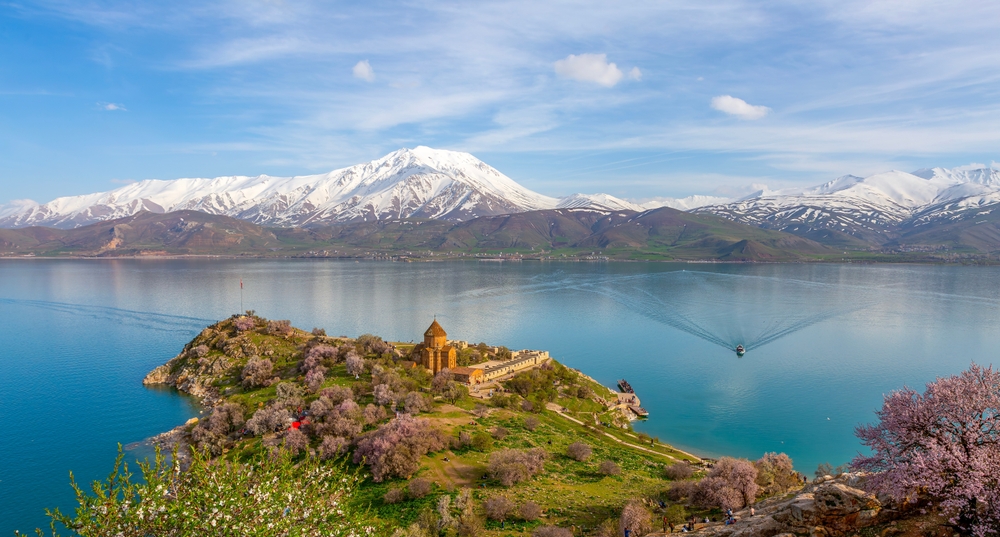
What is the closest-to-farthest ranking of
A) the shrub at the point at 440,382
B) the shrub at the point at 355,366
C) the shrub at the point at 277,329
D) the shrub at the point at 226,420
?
the shrub at the point at 226,420, the shrub at the point at 440,382, the shrub at the point at 355,366, the shrub at the point at 277,329

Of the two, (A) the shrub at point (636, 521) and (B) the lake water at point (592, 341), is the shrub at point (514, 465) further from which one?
(B) the lake water at point (592, 341)

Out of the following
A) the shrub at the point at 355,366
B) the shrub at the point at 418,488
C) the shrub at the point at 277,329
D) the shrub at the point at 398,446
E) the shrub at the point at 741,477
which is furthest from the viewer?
the shrub at the point at 277,329

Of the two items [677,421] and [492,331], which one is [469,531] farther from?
[492,331]

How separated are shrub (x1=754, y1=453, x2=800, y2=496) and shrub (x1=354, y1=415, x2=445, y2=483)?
66.1 ft

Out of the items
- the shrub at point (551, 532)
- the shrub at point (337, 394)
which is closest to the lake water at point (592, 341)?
the shrub at point (337, 394)

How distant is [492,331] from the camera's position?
97438 millimetres

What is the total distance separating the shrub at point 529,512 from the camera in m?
27.8

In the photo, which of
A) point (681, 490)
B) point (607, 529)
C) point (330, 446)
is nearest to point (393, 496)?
point (330, 446)

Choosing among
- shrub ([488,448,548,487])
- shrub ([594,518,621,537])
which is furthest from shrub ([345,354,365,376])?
shrub ([594,518,621,537])

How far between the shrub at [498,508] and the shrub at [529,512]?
583mm

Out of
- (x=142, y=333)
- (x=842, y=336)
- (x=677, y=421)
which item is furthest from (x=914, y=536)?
(x=142, y=333)

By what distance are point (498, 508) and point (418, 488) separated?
546cm

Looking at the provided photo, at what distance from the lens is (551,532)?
24609 mm

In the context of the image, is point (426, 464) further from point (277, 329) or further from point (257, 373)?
point (277, 329)
